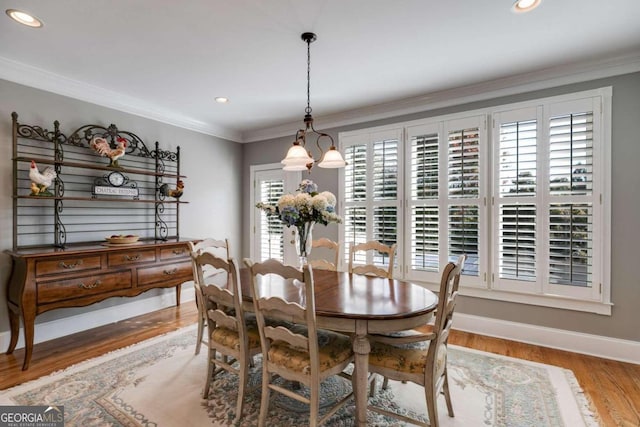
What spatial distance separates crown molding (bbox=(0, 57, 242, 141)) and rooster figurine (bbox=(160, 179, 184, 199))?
0.90 m

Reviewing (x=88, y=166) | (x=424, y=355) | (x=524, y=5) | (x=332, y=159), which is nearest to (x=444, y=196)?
(x=332, y=159)

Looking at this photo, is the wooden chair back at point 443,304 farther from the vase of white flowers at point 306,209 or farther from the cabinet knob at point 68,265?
the cabinet knob at point 68,265

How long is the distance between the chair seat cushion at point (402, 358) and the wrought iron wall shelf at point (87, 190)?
3215 millimetres

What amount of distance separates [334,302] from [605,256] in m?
2.65

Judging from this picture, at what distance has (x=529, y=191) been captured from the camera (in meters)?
3.14

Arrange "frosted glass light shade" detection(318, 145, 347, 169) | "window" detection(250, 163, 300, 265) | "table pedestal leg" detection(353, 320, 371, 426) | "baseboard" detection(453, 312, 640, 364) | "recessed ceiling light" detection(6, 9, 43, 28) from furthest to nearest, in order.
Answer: "window" detection(250, 163, 300, 265) → "baseboard" detection(453, 312, 640, 364) → "frosted glass light shade" detection(318, 145, 347, 169) → "recessed ceiling light" detection(6, 9, 43, 28) → "table pedestal leg" detection(353, 320, 371, 426)

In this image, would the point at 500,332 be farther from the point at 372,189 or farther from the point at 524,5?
the point at 524,5

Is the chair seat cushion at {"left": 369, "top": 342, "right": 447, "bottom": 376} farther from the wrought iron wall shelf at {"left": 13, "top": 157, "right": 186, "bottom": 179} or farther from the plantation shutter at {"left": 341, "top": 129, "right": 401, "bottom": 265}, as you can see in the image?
the wrought iron wall shelf at {"left": 13, "top": 157, "right": 186, "bottom": 179}

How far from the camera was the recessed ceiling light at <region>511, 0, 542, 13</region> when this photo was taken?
2057 mm

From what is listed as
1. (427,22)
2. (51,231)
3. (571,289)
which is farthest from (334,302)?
(51,231)

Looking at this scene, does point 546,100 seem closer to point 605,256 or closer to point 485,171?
point 485,171

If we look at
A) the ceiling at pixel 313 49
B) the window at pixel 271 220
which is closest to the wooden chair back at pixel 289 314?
the ceiling at pixel 313 49

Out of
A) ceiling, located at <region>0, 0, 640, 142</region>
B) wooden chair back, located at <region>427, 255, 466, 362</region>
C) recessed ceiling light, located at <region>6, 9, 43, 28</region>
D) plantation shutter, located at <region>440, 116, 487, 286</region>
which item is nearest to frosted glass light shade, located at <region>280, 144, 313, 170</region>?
ceiling, located at <region>0, 0, 640, 142</region>

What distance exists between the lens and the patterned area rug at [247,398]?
200 centimetres
